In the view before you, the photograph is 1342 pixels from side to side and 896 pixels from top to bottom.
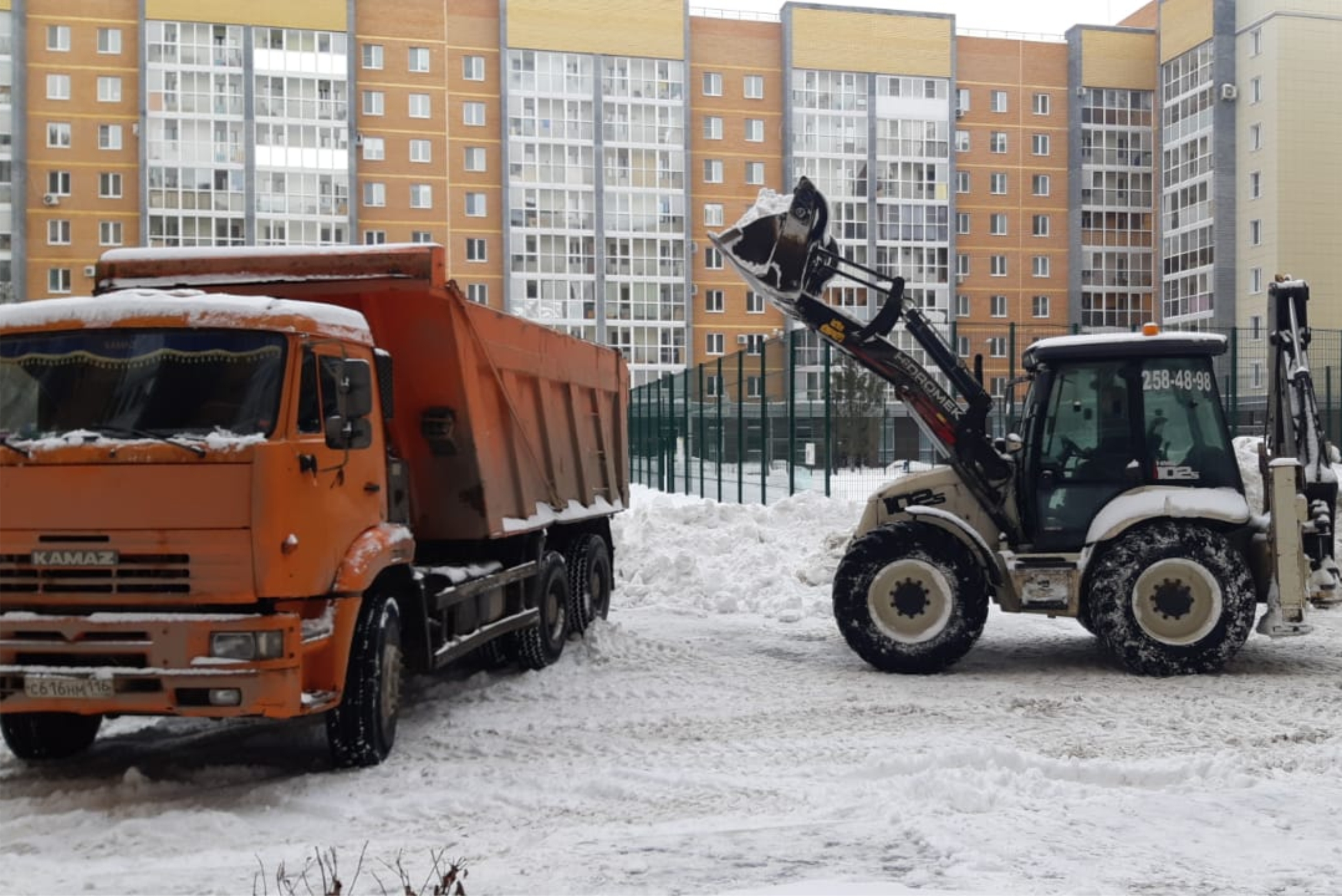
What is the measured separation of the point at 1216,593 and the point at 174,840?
716 cm

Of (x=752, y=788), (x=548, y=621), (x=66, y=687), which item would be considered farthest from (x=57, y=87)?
(x=752, y=788)

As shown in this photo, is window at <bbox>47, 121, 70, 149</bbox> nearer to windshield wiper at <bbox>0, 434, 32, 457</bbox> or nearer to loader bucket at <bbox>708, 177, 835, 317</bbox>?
loader bucket at <bbox>708, 177, 835, 317</bbox>

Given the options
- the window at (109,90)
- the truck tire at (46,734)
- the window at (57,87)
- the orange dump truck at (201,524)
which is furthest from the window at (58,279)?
the orange dump truck at (201,524)

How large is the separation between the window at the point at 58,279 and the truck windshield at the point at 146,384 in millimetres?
67491

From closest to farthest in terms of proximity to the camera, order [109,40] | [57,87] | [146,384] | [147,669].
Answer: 1. [147,669]
2. [146,384]
3. [57,87]
4. [109,40]

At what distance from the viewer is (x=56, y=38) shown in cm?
6769

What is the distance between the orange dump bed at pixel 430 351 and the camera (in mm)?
8500

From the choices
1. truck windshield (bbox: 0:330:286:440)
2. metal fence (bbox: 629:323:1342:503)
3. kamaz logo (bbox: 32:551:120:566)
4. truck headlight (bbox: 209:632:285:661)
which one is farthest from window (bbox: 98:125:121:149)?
truck headlight (bbox: 209:632:285:661)

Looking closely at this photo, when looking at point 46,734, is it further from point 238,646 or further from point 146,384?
point 146,384

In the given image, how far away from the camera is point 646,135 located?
73.6 metres

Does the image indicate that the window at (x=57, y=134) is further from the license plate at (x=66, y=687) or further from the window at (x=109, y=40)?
the license plate at (x=66, y=687)

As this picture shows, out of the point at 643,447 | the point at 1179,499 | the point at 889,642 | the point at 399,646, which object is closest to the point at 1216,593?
the point at 1179,499

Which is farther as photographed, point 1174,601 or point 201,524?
point 1174,601

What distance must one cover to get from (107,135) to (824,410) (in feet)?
194
